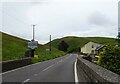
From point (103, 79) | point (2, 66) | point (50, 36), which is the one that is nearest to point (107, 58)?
point (2, 66)

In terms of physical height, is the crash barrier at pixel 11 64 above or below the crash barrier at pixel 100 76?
below

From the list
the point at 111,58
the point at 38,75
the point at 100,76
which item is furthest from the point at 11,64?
the point at 100,76

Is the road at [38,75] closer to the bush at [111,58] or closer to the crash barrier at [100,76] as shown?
the bush at [111,58]

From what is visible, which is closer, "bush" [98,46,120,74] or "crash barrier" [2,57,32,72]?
"bush" [98,46,120,74]

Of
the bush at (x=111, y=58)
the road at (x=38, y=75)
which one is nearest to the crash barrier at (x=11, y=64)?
the road at (x=38, y=75)

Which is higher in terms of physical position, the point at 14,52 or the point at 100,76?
the point at 100,76

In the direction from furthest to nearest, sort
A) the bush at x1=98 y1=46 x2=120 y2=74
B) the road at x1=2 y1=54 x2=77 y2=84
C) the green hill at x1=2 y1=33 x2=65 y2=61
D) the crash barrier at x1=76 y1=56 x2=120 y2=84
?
the green hill at x1=2 y1=33 x2=65 y2=61 < the road at x1=2 y1=54 x2=77 y2=84 < the bush at x1=98 y1=46 x2=120 y2=74 < the crash barrier at x1=76 y1=56 x2=120 y2=84

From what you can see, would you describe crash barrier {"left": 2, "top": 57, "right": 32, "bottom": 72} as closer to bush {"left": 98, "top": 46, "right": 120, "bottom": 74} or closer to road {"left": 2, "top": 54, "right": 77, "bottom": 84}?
road {"left": 2, "top": 54, "right": 77, "bottom": 84}

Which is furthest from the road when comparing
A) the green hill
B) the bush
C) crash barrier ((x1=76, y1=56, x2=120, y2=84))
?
the green hill

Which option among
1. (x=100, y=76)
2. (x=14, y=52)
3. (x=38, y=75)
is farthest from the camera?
(x=14, y=52)

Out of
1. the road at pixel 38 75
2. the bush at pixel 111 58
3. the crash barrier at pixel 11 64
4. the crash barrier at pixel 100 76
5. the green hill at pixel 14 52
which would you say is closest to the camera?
the crash barrier at pixel 100 76

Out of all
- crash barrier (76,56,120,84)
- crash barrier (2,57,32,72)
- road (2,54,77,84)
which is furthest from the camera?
crash barrier (2,57,32,72)

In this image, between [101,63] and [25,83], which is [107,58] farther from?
[25,83]

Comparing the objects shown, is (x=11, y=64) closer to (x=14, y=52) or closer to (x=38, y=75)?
(x=38, y=75)
